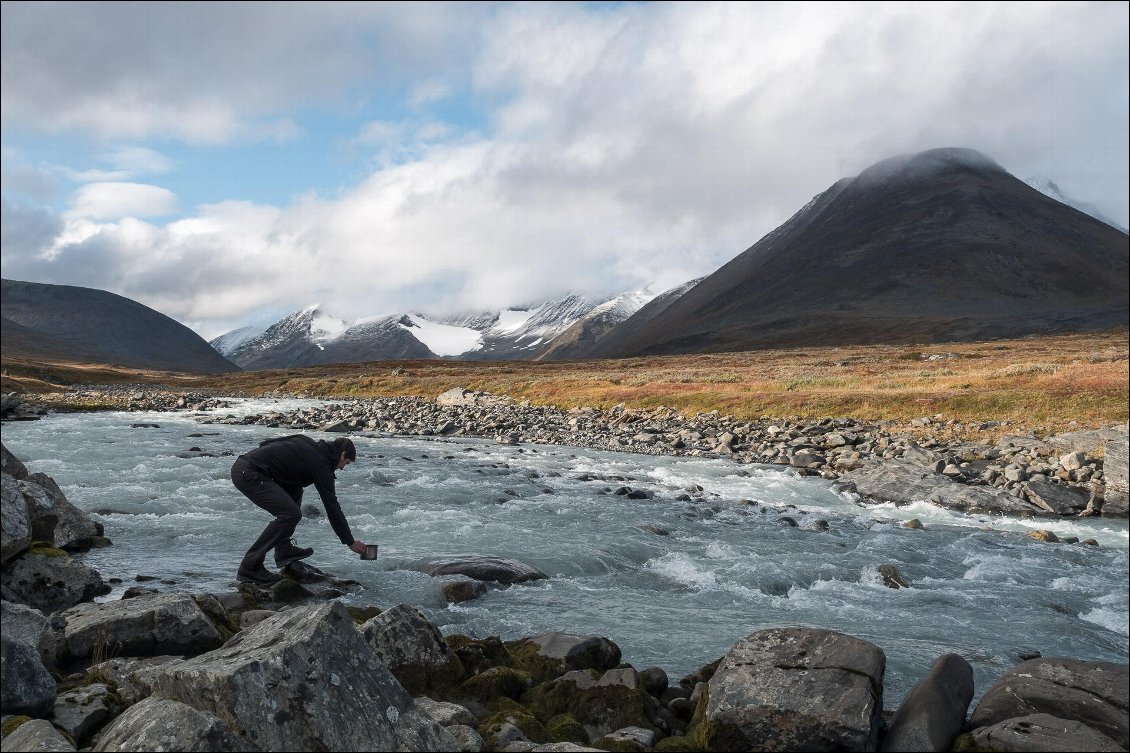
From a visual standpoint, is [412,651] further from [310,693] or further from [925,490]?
[925,490]

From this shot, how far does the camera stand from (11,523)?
37.2 ft

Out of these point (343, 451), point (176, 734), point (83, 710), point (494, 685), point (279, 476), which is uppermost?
point (343, 451)

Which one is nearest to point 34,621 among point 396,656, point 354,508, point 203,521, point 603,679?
point 396,656

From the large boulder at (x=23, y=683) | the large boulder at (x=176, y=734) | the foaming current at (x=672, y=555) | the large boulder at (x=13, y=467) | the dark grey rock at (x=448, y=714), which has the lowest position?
the foaming current at (x=672, y=555)

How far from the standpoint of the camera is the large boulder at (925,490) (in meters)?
23.4

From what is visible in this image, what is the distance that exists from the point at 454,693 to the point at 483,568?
6.18 meters

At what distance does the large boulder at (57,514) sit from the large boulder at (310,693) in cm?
1054

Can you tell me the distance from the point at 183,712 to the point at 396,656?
3.61 m

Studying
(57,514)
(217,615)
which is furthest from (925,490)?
(57,514)

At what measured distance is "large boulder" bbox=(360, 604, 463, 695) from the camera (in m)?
8.62

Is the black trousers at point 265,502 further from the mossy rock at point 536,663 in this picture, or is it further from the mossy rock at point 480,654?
the mossy rock at point 536,663

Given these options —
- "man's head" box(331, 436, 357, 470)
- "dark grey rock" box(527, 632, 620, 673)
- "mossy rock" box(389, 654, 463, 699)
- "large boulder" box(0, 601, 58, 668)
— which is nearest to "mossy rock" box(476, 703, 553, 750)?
"mossy rock" box(389, 654, 463, 699)

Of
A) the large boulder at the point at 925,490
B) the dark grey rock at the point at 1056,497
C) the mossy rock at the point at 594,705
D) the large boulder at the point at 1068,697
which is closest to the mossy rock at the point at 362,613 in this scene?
the mossy rock at the point at 594,705

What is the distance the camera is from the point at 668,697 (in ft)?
30.0
